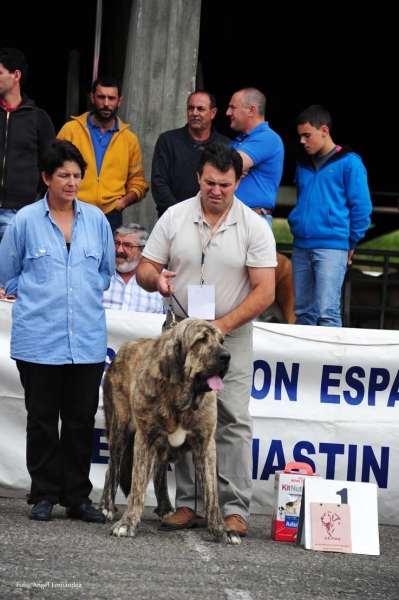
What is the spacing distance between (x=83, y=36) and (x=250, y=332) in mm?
13085

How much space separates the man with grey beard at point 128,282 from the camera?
8.17 metres

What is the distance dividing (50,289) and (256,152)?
2539 mm

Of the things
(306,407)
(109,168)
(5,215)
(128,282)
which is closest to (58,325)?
(306,407)

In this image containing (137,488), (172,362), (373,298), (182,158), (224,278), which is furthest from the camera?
(373,298)

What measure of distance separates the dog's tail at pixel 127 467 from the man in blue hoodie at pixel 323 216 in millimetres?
2286

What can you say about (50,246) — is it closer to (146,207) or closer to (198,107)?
(198,107)

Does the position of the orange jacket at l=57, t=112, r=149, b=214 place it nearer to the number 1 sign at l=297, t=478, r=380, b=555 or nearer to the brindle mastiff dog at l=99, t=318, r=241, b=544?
the brindle mastiff dog at l=99, t=318, r=241, b=544

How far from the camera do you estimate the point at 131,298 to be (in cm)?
820

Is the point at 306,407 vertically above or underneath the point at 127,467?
above

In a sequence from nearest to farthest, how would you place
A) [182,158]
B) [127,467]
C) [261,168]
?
[127,467] → [261,168] → [182,158]

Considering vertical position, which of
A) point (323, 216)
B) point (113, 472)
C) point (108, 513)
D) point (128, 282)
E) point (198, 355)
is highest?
point (323, 216)

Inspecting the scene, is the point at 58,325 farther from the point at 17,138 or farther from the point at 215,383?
the point at 17,138

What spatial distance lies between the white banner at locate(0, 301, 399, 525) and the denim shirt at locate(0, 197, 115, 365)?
3.87ft

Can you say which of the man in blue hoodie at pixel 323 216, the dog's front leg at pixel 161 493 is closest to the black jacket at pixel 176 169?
the man in blue hoodie at pixel 323 216
